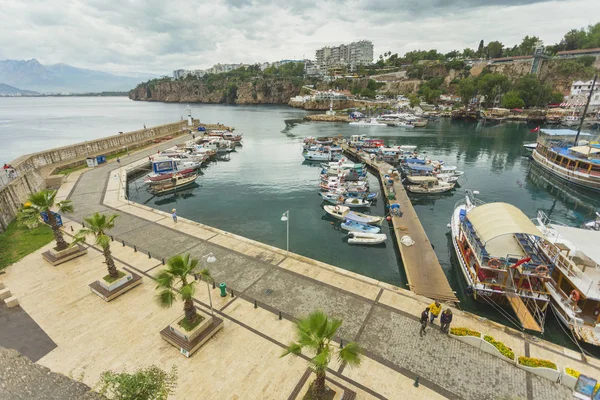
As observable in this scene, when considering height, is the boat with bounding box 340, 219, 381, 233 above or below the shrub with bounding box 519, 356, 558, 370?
below

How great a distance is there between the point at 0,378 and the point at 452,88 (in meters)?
218

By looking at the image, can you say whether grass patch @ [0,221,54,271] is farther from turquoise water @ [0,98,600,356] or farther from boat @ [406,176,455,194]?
boat @ [406,176,455,194]

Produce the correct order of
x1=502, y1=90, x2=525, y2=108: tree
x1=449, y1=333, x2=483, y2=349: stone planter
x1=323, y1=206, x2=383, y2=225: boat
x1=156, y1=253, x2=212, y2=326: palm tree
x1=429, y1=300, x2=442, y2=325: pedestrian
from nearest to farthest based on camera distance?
x1=156, y1=253, x2=212, y2=326: palm tree
x1=449, y1=333, x2=483, y2=349: stone planter
x1=429, y1=300, x2=442, y2=325: pedestrian
x1=323, y1=206, x2=383, y2=225: boat
x1=502, y1=90, x2=525, y2=108: tree

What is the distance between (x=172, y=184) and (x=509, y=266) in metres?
47.4

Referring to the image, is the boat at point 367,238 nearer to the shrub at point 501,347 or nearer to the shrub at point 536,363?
the shrub at point 501,347

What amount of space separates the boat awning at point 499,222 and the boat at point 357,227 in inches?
426

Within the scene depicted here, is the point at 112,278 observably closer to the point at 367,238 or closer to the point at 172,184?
the point at 367,238

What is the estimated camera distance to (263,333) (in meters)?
15.6

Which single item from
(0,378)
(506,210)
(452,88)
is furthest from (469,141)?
(452,88)

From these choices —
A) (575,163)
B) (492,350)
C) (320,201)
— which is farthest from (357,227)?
(575,163)

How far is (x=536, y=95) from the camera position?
130m

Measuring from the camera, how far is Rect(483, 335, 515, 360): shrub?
13.7 m

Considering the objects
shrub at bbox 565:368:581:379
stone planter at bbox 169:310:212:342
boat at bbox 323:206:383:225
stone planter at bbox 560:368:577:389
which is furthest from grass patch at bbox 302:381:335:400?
boat at bbox 323:206:383:225

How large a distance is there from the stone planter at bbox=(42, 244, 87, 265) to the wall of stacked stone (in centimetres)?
1024
